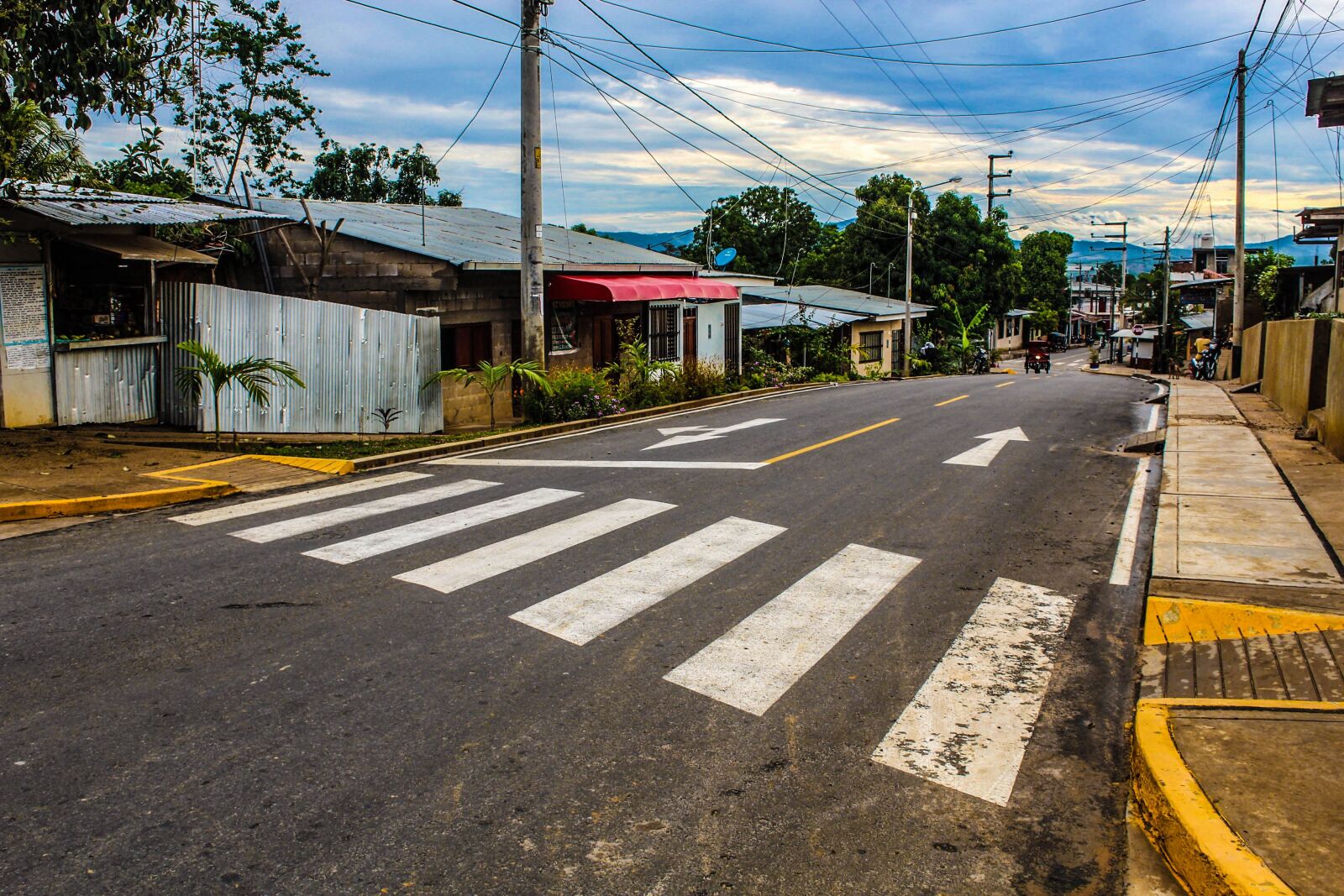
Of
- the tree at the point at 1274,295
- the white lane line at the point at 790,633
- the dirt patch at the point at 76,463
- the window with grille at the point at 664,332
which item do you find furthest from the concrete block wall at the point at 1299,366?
the tree at the point at 1274,295

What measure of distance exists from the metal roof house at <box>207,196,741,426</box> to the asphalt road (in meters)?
8.51

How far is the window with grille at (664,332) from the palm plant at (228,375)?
12.0 meters

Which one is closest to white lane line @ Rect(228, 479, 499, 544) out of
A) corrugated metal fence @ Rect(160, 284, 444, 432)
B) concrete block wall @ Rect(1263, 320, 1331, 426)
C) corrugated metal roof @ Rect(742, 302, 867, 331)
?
corrugated metal fence @ Rect(160, 284, 444, 432)

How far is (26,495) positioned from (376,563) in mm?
4043

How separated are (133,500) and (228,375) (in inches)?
131

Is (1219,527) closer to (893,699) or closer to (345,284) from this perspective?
(893,699)

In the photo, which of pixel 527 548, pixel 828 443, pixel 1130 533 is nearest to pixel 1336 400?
pixel 1130 533

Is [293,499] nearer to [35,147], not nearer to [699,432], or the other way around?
[35,147]

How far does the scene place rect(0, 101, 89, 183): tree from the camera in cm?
1123

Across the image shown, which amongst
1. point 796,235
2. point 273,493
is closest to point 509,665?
point 273,493

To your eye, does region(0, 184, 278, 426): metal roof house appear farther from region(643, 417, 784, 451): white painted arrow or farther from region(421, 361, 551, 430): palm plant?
region(643, 417, 784, 451): white painted arrow

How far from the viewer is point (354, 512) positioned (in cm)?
961

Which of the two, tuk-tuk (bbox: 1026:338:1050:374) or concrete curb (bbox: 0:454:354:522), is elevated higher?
tuk-tuk (bbox: 1026:338:1050:374)

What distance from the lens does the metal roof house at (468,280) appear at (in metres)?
17.9
